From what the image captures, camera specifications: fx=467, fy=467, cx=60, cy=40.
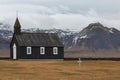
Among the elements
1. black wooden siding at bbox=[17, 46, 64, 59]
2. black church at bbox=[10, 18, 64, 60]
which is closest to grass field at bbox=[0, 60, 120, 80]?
black wooden siding at bbox=[17, 46, 64, 59]

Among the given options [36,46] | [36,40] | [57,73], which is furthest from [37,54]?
[57,73]

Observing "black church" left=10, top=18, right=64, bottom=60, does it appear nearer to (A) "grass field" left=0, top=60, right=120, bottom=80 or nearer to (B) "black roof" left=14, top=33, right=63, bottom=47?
(B) "black roof" left=14, top=33, right=63, bottom=47

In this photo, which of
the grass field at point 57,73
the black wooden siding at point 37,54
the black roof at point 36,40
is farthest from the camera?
the black roof at point 36,40

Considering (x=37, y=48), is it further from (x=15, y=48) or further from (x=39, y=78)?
(x=39, y=78)

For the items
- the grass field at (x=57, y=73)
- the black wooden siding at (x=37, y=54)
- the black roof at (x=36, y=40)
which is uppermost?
the black roof at (x=36, y=40)

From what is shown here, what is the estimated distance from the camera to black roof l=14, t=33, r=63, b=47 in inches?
4215

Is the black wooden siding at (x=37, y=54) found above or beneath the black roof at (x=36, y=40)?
beneath

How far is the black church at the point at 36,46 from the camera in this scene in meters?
107

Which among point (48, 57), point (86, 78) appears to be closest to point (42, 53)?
point (48, 57)

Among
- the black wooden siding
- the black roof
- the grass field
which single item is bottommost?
Result: the grass field

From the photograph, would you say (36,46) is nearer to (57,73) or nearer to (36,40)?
(36,40)

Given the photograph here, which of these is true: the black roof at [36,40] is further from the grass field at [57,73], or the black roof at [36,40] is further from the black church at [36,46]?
the grass field at [57,73]

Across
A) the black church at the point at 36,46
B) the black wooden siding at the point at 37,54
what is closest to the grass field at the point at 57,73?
the black wooden siding at the point at 37,54

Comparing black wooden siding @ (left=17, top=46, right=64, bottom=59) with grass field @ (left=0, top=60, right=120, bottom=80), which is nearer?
grass field @ (left=0, top=60, right=120, bottom=80)
